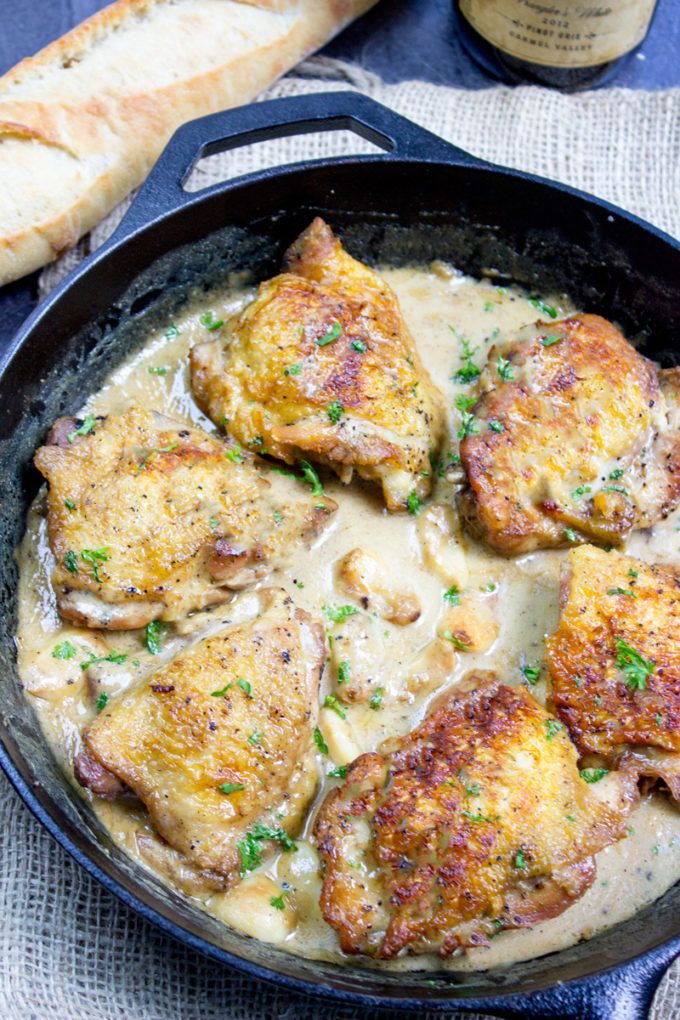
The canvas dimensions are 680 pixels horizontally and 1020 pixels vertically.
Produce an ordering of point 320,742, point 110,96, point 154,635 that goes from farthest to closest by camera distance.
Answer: point 110,96
point 154,635
point 320,742

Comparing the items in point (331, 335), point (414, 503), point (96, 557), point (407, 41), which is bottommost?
point (414, 503)

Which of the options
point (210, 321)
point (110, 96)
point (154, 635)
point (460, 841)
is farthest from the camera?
point (110, 96)

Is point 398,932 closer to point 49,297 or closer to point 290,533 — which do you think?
point 290,533

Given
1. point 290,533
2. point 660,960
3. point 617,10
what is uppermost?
point 617,10

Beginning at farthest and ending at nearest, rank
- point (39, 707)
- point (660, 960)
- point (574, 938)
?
1. point (39, 707)
2. point (574, 938)
3. point (660, 960)

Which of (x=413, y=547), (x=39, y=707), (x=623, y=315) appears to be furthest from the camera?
(x=623, y=315)

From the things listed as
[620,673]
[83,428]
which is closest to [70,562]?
[83,428]

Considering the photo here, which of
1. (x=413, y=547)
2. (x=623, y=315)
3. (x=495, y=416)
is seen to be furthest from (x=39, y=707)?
(x=623, y=315)

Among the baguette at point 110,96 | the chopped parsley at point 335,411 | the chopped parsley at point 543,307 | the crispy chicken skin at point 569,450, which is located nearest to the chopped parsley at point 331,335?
the chopped parsley at point 335,411

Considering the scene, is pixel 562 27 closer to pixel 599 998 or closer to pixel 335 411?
pixel 335 411
